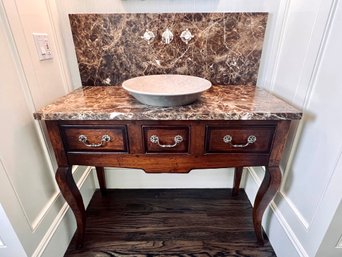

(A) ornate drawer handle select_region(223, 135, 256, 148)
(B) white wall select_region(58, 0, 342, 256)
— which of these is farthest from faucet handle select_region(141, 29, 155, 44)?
(A) ornate drawer handle select_region(223, 135, 256, 148)

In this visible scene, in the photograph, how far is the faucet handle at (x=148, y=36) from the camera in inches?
45.7

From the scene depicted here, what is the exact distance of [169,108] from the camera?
86 centimetres

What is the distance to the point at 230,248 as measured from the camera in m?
1.18

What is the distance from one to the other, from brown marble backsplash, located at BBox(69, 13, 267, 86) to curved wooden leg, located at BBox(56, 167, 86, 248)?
1.90 feet

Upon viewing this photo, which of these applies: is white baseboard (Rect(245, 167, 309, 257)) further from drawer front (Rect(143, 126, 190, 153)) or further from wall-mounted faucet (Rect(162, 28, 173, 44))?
wall-mounted faucet (Rect(162, 28, 173, 44))

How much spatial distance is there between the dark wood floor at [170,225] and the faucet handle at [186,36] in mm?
1089

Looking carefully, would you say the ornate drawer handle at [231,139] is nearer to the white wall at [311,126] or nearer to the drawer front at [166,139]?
the drawer front at [166,139]

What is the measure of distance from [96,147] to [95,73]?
0.56m

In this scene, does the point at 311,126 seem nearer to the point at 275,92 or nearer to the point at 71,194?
the point at 275,92

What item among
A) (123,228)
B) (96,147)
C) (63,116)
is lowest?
(123,228)

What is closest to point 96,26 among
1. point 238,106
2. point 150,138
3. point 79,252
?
point 150,138

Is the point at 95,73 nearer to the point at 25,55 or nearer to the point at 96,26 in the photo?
the point at 96,26

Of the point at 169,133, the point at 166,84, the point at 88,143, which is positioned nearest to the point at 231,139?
the point at 169,133

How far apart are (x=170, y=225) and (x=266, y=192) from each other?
25.6 inches
